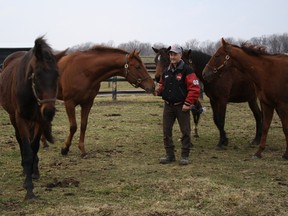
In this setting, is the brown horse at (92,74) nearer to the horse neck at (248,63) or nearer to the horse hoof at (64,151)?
the horse hoof at (64,151)

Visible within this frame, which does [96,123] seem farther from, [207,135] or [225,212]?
[225,212]

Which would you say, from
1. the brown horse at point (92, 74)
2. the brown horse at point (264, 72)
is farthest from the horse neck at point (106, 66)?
the brown horse at point (264, 72)

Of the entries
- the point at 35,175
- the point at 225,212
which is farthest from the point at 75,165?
the point at 225,212

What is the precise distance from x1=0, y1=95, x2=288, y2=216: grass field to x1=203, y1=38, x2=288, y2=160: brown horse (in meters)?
0.80

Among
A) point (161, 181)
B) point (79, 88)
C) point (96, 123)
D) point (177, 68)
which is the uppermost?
point (177, 68)

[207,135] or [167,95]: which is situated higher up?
[167,95]

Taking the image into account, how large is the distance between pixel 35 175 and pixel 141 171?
1607 mm

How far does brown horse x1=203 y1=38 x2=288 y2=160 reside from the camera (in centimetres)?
698

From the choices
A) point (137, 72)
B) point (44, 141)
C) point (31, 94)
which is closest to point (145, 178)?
point (31, 94)

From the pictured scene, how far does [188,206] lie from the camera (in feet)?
14.9

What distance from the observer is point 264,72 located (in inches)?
281

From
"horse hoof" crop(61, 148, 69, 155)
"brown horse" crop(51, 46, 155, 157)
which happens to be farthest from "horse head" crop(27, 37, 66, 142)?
"horse hoof" crop(61, 148, 69, 155)

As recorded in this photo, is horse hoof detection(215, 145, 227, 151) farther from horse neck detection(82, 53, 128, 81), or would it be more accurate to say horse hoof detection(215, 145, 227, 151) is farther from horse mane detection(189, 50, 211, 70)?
horse neck detection(82, 53, 128, 81)

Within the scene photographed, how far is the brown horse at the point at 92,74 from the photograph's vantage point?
7.22 meters
